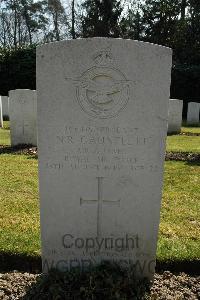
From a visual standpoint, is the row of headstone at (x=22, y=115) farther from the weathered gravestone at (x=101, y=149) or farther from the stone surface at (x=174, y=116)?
the weathered gravestone at (x=101, y=149)

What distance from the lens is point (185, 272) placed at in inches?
146

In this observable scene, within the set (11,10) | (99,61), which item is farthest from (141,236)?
(11,10)

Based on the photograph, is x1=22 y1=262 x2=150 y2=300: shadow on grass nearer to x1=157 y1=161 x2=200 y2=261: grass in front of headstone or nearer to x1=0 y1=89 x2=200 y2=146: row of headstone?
x1=157 y1=161 x2=200 y2=261: grass in front of headstone

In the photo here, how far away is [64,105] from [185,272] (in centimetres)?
198

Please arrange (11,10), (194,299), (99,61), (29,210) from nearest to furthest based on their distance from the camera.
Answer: (99,61) < (194,299) < (29,210) < (11,10)

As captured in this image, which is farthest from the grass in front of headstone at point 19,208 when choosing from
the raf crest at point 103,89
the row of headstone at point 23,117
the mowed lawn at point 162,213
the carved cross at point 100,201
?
the row of headstone at point 23,117

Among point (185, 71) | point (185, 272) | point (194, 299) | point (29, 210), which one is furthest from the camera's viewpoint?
point (185, 71)

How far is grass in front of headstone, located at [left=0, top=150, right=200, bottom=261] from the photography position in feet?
13.0

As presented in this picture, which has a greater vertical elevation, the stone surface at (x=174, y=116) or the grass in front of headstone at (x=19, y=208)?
the stone surface at (x=174, y=116)

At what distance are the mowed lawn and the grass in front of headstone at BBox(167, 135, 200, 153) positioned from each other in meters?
2.41

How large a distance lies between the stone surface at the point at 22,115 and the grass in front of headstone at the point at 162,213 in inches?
83.5

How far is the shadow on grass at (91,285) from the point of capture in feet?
9.68

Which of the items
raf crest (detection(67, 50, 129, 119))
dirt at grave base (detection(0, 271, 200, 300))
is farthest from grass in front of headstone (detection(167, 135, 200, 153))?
raf crest (detection(67, 50, 129, 119))

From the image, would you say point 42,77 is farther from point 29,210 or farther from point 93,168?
point 29,210
